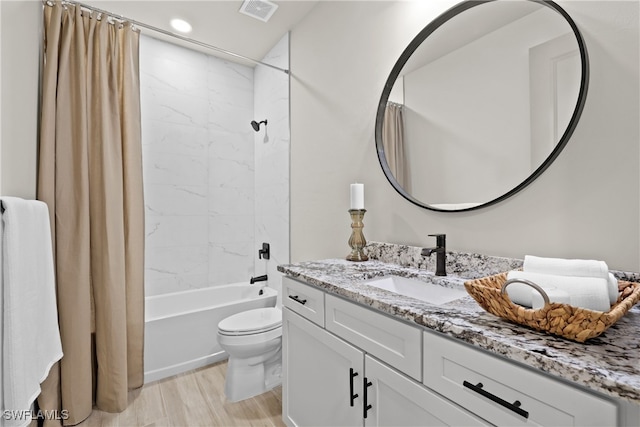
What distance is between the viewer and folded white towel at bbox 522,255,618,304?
28.9 inches

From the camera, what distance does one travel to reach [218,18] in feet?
7.56

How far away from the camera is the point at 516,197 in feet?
3.68

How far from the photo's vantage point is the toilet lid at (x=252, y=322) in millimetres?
1887

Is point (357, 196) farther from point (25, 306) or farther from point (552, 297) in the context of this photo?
point (25, 306)

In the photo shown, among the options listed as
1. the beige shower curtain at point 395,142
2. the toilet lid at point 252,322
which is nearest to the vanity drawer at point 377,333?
the beige shower curtain at point 395,142

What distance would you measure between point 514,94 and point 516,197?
39 cm

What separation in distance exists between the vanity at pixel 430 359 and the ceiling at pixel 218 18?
1913mm

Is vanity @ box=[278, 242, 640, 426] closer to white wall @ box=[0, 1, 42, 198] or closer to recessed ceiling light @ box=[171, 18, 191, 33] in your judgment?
white wall @ box=[0, 1, 42, 198]

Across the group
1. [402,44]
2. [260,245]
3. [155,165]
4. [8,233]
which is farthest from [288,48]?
[8,233]

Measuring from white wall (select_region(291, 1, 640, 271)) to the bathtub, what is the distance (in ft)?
2.37

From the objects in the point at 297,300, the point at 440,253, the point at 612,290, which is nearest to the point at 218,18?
the point at 297,300

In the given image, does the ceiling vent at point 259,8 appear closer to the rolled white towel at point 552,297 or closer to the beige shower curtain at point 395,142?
the beige shower curtain at point 395,142

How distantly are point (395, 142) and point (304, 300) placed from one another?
36.2 inches

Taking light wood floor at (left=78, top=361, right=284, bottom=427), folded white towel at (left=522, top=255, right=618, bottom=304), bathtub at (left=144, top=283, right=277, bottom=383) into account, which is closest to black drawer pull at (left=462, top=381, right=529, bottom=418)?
folded white towel at (left=522, top=255, right=618, bottom=304)
